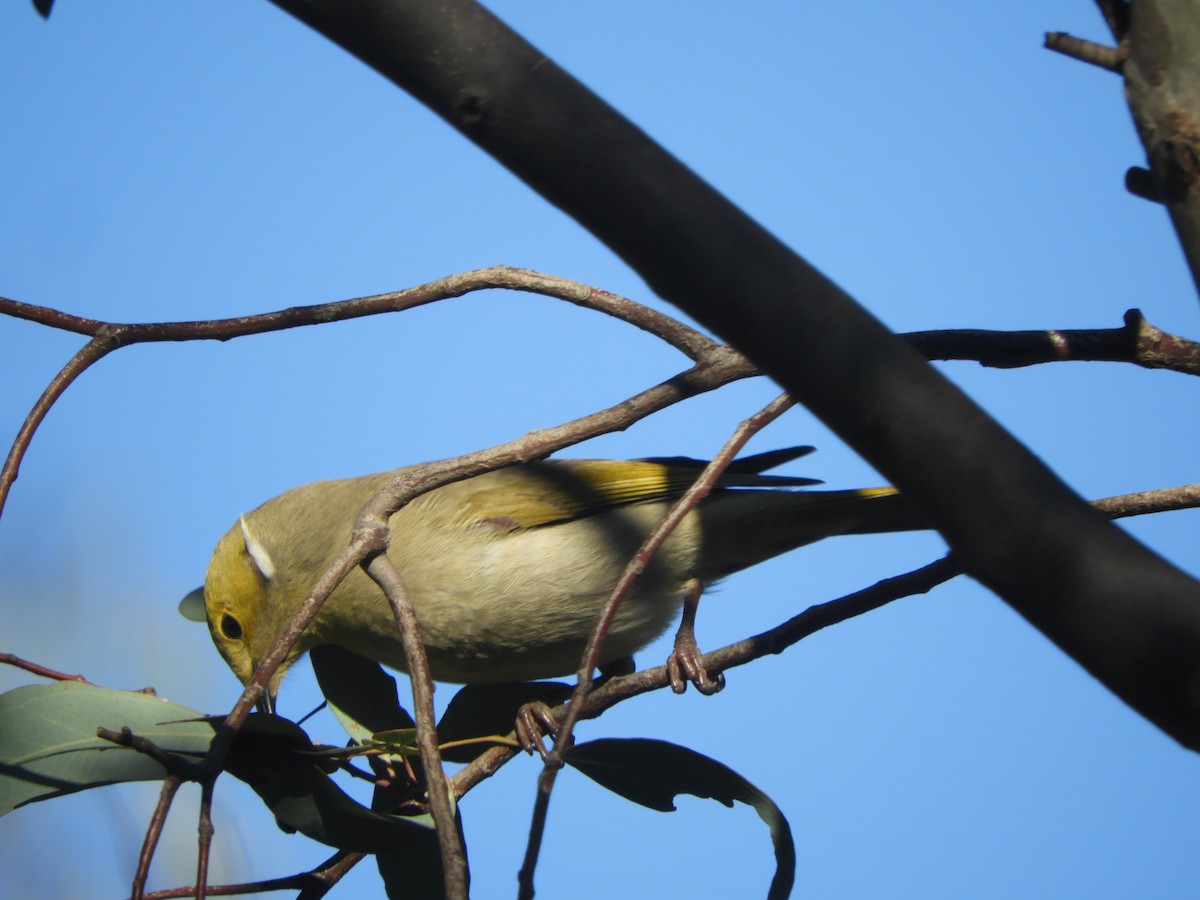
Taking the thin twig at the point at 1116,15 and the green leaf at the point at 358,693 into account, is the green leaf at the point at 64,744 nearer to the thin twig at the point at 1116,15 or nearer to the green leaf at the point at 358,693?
the green leaf at the point at 358,693

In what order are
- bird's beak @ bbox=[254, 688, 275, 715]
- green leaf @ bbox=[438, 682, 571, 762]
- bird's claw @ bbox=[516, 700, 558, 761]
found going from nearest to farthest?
bird's claw @ bbox=[516, 700, 558, 761], green leaf @ bbox=[438, 682, 571, 762], bird's beak @ bbox=[254, 688, 275, 715]

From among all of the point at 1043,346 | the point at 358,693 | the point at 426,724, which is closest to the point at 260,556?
the point at 358,693

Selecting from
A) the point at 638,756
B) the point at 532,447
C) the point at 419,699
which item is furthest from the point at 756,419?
the point at 638,756

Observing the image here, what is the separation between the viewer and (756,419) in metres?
2.04

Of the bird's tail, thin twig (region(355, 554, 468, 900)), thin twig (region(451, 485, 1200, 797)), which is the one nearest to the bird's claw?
thin twig (region(451, 485, 1200, 797))

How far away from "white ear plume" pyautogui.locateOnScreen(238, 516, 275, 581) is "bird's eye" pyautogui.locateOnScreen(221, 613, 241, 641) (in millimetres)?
204

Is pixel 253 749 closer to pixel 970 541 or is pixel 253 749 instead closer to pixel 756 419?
pixel 756 419

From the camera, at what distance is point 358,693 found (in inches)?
128

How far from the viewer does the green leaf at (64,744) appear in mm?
2227

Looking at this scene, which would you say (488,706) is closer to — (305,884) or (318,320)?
(305,884)

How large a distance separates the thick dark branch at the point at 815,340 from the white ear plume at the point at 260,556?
3.05 meters

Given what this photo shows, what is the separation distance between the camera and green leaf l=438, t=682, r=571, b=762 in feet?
10.8

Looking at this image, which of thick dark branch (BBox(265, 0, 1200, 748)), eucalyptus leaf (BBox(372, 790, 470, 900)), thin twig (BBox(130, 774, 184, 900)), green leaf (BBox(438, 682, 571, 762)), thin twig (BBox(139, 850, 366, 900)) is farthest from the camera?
green leaf (BBox(438, 682, 571, 762))

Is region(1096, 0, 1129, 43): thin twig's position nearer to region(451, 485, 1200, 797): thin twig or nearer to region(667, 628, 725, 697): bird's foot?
region(451, 485, 1200, 797): thin twig
